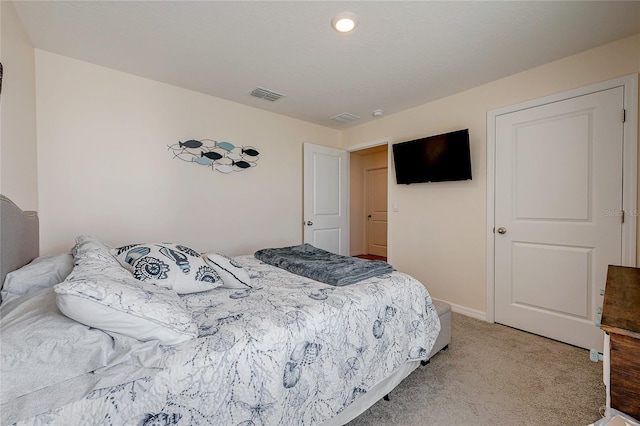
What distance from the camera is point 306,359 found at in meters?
1.20

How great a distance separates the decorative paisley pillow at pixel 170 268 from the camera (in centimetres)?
144

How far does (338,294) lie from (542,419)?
135 cm

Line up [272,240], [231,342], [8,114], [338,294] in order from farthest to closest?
[272,240] → [8,114] → [338,294] → [231,342]

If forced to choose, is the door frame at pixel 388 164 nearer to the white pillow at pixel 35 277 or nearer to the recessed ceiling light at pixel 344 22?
the recessed ceiling light at pixel 344 22

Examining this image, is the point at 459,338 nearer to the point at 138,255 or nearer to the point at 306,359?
the point at 306,359

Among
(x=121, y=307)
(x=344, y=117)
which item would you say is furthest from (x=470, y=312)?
(x=121, y=307)

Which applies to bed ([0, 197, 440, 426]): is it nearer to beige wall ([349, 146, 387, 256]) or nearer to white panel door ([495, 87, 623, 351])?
white panel door ([495, 87, 623, 351])

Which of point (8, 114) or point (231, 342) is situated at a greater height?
point (8, 114)

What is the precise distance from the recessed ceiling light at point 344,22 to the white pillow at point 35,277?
7.33 feet

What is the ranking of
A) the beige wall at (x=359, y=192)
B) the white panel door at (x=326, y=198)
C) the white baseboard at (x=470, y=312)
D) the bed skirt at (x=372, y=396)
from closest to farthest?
the bed skirt at (x=372, y=396), the white baseboard at (x=470, y=312), the white panel door at (x=326, y=198), the beige wall at (x=359, y=192)

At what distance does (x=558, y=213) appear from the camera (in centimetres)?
237

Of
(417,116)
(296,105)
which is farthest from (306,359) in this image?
(417,116)

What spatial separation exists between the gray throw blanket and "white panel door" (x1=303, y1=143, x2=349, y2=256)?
150 centimetres

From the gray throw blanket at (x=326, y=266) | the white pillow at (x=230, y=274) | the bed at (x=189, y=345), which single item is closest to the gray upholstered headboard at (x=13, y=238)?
the bed at (x=189, y=345)
